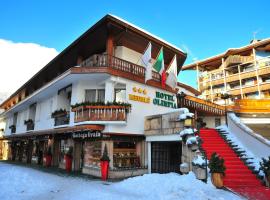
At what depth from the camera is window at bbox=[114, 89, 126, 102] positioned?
1738 centimetres

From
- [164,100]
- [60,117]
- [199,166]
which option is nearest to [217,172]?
[199,166]

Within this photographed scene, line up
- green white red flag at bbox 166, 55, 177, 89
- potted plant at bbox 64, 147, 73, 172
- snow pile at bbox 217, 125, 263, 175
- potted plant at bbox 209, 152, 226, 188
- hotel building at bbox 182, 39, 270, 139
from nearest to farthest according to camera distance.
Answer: potted plant at bbox 209, 152, 226, 188, snow pile at bbox 217, 125, 263, 175, potted plant at bbox 64, 147, 73, 172, green white red flag at bbox 166, 55, 177, 89, hotel building at bbox 182, 39, 270, 139

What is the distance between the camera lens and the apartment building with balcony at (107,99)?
613 inches

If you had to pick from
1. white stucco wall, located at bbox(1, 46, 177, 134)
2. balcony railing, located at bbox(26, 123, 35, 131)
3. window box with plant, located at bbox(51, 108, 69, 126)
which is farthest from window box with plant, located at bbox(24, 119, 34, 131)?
window box with plant, located at bbox(51, 108, 69, 126)

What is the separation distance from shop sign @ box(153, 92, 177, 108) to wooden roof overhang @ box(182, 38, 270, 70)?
1259 inches

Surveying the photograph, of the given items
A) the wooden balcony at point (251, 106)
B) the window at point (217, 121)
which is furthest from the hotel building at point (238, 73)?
the wooden balcony at point (251, 106)

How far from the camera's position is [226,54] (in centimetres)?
5031

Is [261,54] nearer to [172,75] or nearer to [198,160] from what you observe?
[172,75]

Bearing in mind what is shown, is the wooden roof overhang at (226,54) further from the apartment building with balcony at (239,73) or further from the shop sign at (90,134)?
the shop sign at (90,134)

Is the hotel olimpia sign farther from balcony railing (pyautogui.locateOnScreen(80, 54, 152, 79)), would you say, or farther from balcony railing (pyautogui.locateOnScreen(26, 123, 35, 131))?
balcony railing (pyautogui.locateOnScreen(26, 123, 35, 131))

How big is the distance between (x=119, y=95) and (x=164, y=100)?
4.18 m

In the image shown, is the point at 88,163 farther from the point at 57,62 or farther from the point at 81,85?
the point at 57,62

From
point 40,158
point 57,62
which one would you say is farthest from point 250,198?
point 40,158

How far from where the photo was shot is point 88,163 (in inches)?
692
